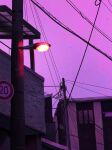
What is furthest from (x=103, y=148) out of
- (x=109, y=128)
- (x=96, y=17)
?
(x=96, y=17)

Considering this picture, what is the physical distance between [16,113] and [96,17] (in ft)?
27.7

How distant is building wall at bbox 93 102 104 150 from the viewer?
167ft

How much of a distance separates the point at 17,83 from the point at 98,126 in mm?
42497

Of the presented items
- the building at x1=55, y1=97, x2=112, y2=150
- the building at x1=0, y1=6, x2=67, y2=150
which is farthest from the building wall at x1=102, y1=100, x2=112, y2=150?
the building at x1=0, y1=6, x2=67, y2=150

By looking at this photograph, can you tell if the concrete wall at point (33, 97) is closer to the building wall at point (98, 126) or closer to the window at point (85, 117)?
the building wall at point (98, 126)

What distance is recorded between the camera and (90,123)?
51.8 metres

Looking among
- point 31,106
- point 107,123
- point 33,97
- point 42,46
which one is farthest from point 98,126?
point 42,46

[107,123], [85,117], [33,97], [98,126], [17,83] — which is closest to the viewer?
[17,83]

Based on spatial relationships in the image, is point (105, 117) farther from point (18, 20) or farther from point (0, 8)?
point (18, 20)

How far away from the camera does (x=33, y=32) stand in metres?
17.2

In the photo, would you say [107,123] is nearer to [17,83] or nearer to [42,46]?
[42,46]

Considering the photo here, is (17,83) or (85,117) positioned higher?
(85,117)

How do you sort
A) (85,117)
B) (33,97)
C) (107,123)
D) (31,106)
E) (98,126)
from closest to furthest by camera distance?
(31,106) < (33,97) < (98,126) < (107,123) < (85,117)

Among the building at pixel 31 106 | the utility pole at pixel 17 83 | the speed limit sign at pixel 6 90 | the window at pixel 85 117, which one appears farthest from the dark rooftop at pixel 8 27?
the window at pixel 85 117
